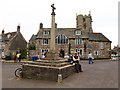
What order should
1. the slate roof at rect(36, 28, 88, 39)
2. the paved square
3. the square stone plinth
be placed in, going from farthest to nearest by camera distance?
the slate roof at rect(36, 28, 88, 39) → the square stone plinth → the paved square

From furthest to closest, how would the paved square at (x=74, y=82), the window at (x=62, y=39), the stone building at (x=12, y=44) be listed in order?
the stone building at (x=12, y=44)
the window at (x=62, y=39)
the paved square at (x=74, y=82)

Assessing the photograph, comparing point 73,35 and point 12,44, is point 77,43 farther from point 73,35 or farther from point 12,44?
point 12,44

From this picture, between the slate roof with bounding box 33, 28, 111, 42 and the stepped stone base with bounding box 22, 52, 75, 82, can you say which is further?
the slate roof with bounding box 33, 28, 111, 42

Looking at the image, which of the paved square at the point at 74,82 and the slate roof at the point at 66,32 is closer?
the paved square at the point at 74,82

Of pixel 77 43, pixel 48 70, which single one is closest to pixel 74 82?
pixel 48 70

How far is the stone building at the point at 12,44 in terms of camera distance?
92.9 ft

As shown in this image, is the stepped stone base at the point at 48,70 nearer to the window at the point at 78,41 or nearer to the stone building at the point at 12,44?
the window at the point at 78,41

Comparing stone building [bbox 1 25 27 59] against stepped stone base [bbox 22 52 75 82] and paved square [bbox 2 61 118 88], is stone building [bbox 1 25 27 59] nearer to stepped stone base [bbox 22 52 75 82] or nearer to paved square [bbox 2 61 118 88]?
paved square [bbox 2 61 118 88]

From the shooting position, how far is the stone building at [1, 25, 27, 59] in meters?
28.3

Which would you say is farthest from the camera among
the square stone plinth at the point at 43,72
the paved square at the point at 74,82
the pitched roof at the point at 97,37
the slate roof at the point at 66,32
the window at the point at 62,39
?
the pitched roof at the point at 97,37

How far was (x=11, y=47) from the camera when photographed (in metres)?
28.7

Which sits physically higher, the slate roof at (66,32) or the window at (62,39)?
the slate roof at (66,32)

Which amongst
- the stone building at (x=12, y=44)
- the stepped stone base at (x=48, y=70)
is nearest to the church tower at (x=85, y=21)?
the stone building at (x=12, y=44)

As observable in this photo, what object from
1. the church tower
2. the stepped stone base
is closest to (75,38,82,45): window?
the stepped stone base
